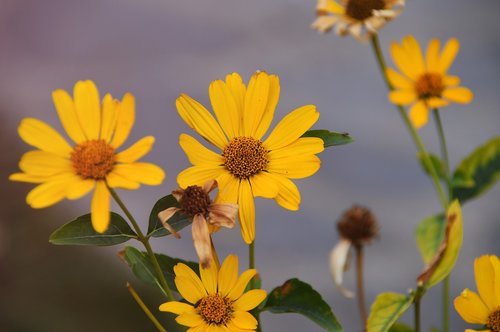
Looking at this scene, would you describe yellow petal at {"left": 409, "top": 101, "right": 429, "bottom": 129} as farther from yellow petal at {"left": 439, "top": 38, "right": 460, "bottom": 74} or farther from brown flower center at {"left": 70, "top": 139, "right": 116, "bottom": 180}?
brown flower center at {"left": 70, "top": 139, "right": 116, "bottom": 180}

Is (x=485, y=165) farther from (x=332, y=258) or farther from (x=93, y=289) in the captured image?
(x=93, y=289)

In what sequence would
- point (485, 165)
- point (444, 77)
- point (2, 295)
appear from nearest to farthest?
point (444, 77)
point (485, 165)
point (2, 295)

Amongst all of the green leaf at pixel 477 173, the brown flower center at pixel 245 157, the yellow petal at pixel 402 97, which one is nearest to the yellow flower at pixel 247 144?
the brown flower center at pixel 245 157

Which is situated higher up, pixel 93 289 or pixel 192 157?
pixel 192 157

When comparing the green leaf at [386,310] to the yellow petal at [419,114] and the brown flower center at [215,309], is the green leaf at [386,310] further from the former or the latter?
the yellow petal at [419,114]

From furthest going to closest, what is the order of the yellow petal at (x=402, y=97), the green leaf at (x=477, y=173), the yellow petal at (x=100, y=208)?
the green leaf at (x=477, y=173) → the yellow petal at (x=402, y=97) → the yellow petal at (x=100, y=208)

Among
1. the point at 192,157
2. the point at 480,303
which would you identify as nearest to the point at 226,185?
the point at 192,157
